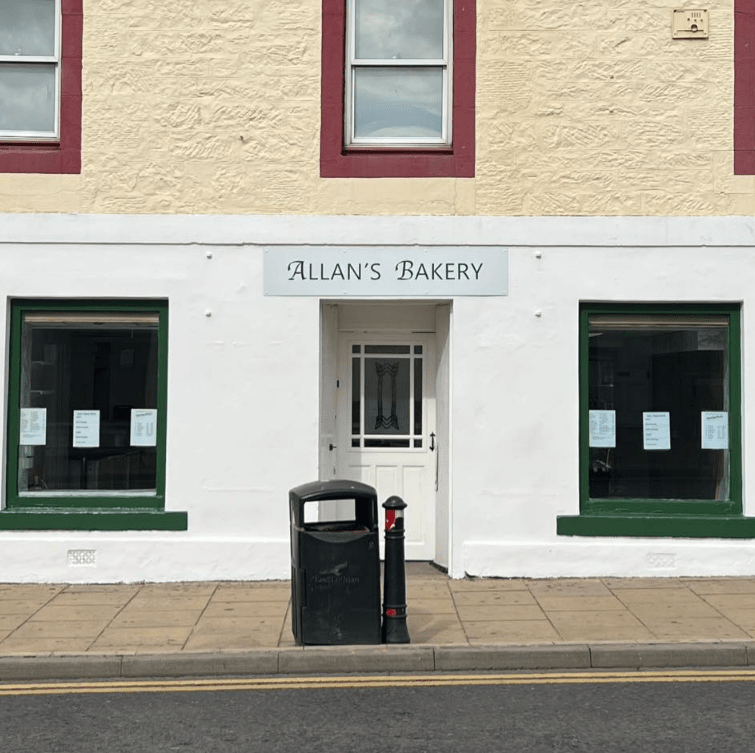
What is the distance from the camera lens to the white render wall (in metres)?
10.4

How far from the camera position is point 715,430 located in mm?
10648

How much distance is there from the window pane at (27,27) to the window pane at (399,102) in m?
3.13

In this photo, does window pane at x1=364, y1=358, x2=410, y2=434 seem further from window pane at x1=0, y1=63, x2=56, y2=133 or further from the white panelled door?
window pane at x1=0, y1=63, x2=56, y2=133

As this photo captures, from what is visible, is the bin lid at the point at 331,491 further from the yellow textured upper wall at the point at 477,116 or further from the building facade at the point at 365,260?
the yellow textured upper wall at the point at 477,116

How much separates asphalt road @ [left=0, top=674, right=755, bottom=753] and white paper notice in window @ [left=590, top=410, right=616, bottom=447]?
148 inches

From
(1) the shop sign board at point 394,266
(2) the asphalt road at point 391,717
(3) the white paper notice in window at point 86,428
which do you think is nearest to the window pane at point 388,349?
(1) the shop sign board at point 394,266

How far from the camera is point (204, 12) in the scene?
10.6 m

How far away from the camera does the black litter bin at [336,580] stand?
766cm

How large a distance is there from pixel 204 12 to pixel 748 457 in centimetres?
688

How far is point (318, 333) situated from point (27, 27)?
4.27 metres

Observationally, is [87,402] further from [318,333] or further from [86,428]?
[318,333]

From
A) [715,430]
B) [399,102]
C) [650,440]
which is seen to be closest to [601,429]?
[650,440]

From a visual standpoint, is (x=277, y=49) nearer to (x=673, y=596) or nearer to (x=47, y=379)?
(x=47, y=379)

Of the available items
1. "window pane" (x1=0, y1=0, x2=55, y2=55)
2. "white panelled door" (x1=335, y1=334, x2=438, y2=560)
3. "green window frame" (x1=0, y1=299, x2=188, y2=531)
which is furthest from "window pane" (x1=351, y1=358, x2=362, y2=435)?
"window pane" (x1=0, y1=0, x2=55, y2=55)
